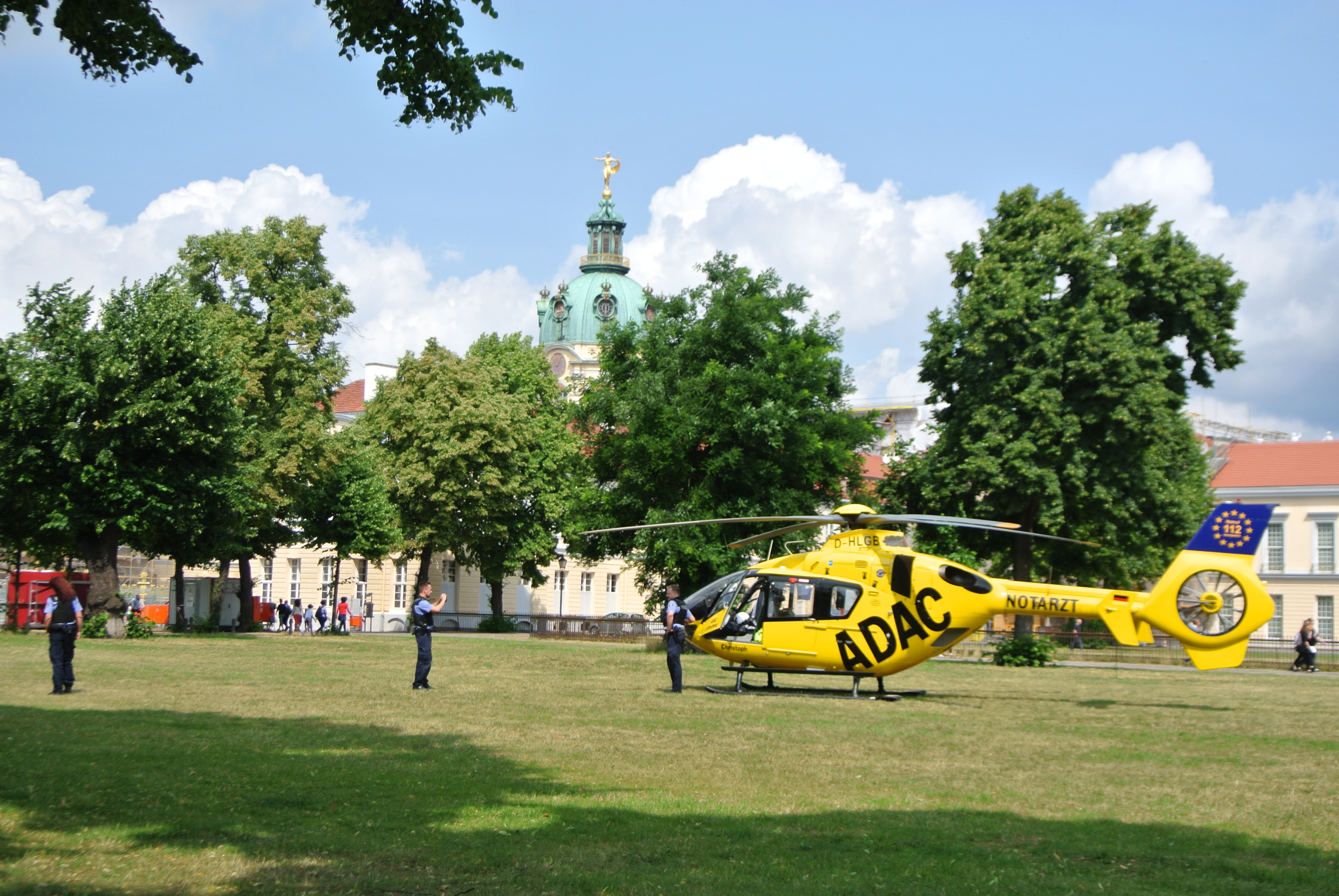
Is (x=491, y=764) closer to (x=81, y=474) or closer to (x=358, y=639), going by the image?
(x=81, y=474)

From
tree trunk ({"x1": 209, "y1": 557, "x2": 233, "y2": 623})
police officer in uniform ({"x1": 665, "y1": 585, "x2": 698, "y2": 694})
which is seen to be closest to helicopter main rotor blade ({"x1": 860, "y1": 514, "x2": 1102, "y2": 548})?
police officer in uniform ({"x1": 665, "y1": 585, "x2": 698, "y2": 694})

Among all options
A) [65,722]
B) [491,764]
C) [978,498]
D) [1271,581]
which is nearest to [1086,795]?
[491,764]

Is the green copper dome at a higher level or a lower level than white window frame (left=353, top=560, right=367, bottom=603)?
higher

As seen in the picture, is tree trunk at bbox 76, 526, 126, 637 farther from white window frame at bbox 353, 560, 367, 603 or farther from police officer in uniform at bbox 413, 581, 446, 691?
white window frame at bbox 353, 560, 367, 603

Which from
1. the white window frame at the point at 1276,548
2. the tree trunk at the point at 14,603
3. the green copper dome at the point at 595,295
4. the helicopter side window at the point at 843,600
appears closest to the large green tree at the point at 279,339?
the tree trunk at the point at 14,603

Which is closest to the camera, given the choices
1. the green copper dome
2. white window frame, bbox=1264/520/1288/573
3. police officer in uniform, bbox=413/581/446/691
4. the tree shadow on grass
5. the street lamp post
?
the tree shadow on grass

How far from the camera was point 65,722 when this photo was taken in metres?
14.2

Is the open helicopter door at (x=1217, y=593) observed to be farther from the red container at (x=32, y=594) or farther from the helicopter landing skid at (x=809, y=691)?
the red container at (x=32, y=594)

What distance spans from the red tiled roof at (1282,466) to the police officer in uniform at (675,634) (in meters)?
49.5

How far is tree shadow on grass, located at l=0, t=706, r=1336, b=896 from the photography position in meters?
7.33

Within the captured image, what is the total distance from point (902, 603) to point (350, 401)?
231ft

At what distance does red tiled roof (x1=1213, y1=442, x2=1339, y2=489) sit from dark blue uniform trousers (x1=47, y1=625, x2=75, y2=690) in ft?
192

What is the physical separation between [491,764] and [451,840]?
363 centimetres

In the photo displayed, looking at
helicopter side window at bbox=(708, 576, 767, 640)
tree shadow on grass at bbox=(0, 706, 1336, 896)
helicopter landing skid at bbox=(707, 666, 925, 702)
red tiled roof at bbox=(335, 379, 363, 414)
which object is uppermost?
red tiled roof at bbox=(335, 379, 363, 414)
